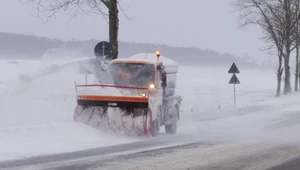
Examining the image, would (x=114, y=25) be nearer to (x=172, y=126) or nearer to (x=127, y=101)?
(x=172, y=126)

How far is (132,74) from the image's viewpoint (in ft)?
60.7

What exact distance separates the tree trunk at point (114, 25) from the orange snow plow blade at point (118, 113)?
5448mm

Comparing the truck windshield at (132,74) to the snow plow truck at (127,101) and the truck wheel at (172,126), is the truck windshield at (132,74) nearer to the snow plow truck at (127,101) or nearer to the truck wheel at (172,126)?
the snow plow truck at (127,101)

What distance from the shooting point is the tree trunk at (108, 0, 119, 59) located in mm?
22438

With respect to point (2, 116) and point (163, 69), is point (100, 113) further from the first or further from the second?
point (2, 116)

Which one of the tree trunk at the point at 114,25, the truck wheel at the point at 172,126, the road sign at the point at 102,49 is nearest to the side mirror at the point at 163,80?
the truck wheel at the point at 172,126

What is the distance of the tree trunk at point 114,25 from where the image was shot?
2244 centimetres

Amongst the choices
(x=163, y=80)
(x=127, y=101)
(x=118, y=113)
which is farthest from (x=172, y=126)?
(x=127, y=101)

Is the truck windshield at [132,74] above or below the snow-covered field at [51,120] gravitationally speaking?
above

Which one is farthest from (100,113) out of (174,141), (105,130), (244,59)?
(244,59)

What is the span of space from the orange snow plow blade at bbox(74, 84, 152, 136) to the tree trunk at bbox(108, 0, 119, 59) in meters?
5.45

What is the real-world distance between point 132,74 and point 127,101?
5.76ft

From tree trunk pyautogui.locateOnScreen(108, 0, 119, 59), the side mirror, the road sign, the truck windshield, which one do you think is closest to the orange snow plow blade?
the truck windshield

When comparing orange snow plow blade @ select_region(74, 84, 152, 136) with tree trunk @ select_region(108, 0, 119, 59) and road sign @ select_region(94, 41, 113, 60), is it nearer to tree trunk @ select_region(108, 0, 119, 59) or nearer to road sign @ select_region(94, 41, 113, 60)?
road sign @ select_region(94, 41, 113, 60)
